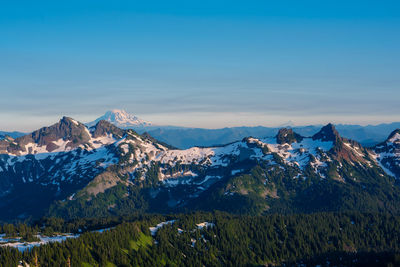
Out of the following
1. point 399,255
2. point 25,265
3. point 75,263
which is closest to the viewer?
point 25,265

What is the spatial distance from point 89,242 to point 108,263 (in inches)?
661

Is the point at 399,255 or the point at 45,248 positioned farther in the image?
the point at 399,255

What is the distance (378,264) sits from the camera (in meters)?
194

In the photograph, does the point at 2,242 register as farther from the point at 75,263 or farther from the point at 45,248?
the point at 75,263

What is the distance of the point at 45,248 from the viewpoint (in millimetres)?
176125

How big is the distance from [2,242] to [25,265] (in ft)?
161

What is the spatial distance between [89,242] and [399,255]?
157 metres

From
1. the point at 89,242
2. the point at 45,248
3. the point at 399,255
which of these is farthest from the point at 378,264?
the point at 45,248

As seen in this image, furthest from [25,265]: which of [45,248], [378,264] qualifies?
[378,264]

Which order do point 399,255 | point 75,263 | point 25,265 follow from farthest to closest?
point 399,255 < point 75,263 < point 25,265

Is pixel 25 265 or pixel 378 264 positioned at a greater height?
pixel 25 265

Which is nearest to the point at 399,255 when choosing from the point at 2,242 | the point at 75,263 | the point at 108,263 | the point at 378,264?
the point at 378,264

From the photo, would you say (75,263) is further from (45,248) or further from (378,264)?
(378,264)

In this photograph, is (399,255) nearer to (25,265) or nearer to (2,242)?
(25,265)
